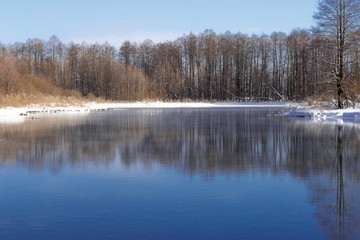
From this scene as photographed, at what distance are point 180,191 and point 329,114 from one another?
77.1 ft

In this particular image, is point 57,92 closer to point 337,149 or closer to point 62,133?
point 62,133

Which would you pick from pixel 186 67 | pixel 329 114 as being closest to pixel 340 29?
pixel 329 114

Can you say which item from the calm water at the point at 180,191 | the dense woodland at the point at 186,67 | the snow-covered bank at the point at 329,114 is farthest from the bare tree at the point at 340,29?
the dense woodland at the point at 186,67

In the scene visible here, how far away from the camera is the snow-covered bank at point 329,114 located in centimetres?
2591

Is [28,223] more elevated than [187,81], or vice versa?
[187,81]

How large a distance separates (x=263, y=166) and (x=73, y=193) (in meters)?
4.53

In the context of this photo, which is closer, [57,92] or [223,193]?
[223,193]

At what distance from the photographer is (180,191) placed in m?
7.14

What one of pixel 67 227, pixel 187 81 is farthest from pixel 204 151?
pixel 187 81

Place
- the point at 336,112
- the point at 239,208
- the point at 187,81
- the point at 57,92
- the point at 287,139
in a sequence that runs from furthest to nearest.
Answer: the point at 187,81 < the point at 57,92 < the point at 336,112 < the point at 287,139 < the point at 239,208

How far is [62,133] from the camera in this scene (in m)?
→ 17.3

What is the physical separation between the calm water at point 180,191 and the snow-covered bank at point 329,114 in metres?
13.8

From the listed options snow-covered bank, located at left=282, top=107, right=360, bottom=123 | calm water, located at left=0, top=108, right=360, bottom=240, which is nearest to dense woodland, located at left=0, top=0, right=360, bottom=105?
snow-covered bank, located at left=282, top=107, right=360, bottom=123

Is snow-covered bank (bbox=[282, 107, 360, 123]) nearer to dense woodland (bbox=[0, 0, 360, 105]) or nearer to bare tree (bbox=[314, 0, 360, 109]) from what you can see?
bare tree (bbox=[314, 0, 360, 109])
